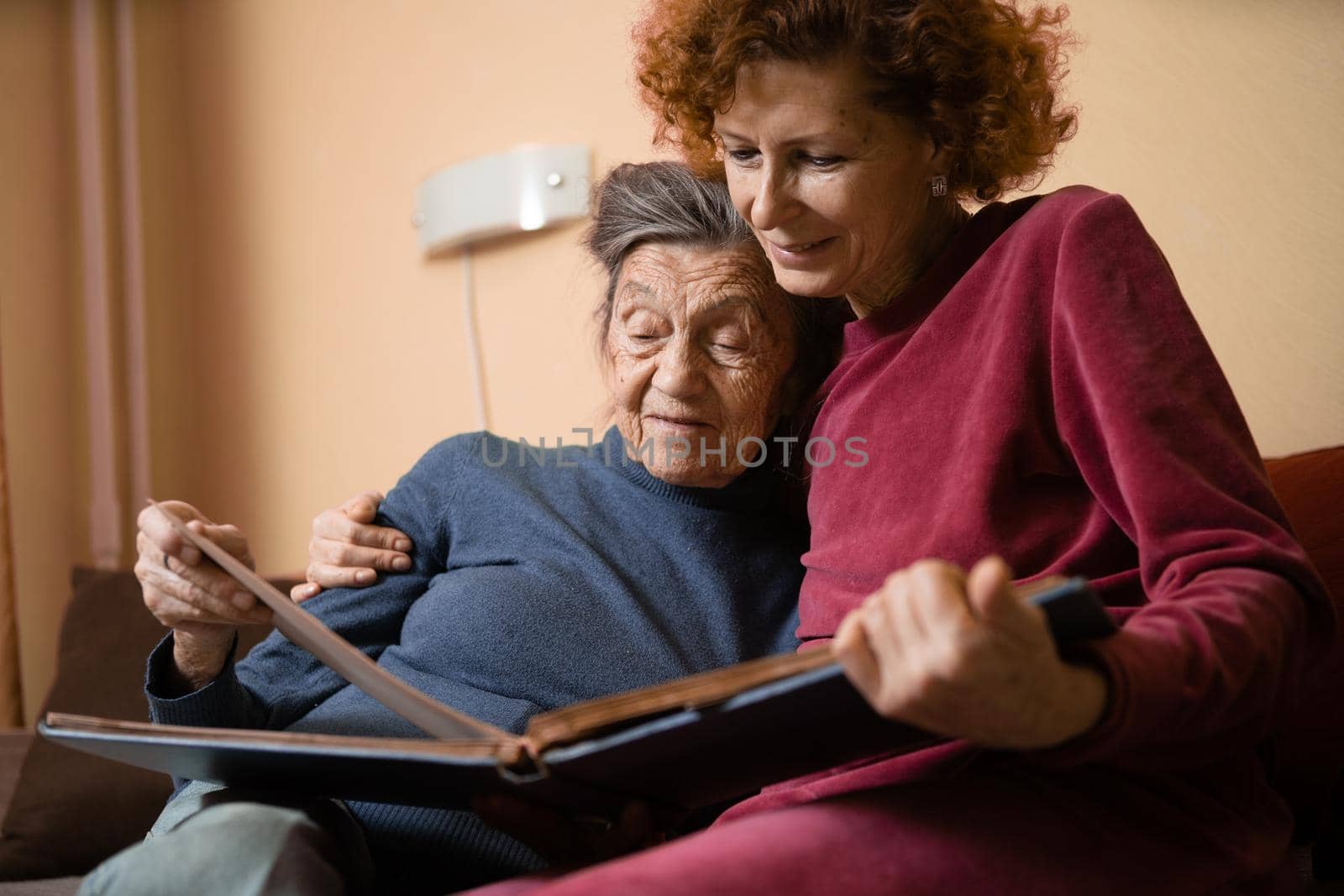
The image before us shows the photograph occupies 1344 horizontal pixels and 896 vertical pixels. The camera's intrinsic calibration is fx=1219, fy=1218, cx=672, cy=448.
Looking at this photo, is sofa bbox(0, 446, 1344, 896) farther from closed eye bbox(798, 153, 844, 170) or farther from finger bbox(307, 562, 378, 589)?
closed eye bbox(798, 153, 844, 170)

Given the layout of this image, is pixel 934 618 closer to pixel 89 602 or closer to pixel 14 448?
pixel 89 602

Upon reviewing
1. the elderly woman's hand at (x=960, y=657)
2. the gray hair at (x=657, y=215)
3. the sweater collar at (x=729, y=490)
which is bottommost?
the sweater collar at (x=729, y=490)

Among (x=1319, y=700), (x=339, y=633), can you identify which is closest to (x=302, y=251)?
(x=339, y=633)

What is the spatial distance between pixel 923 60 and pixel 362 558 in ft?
2.61

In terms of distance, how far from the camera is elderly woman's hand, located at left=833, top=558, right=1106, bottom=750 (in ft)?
1.88

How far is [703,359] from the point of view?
1.30m

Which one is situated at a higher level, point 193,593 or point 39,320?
point 39,320

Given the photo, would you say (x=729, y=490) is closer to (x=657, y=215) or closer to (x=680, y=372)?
(x=680, y=372)

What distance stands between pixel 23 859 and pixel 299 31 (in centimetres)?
148

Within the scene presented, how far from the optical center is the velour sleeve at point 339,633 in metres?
1.19

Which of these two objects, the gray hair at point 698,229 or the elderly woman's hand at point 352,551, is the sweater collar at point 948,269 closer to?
the gray hair at point 698,229

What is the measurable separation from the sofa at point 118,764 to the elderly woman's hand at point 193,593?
491 millimetres

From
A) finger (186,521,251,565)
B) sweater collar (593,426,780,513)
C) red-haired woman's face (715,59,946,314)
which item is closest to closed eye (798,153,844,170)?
red-haired woman's face (715,59,946,314)

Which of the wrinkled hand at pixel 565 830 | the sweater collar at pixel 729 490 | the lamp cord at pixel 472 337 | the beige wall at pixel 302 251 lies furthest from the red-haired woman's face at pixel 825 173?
the lamp cord at pixel 472 337
